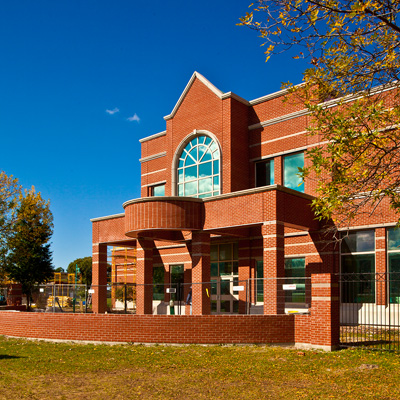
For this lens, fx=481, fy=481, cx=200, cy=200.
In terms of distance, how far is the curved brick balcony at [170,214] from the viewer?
22094 mm

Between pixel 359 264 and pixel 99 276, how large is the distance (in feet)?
47.2

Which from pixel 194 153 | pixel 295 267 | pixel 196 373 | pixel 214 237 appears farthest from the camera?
pixel 194 153

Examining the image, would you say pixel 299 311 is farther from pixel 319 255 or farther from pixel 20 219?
pixel 20 219

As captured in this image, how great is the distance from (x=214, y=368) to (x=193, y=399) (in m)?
2.77

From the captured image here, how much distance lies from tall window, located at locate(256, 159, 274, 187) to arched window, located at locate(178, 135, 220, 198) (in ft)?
7.35

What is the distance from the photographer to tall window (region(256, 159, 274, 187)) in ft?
82.4

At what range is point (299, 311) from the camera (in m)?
17.0

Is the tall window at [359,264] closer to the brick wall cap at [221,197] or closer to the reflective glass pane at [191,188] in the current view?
the brick wall cap at [221,197]

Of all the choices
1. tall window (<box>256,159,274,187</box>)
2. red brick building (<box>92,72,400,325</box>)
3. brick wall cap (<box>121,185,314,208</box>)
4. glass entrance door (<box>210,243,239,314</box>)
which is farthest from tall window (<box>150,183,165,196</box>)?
tall window (<box>256,159,274,187</box>)

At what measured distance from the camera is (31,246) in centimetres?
4266

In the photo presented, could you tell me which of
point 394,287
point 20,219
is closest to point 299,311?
point 394,287

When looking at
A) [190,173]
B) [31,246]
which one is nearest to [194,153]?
[190,173]

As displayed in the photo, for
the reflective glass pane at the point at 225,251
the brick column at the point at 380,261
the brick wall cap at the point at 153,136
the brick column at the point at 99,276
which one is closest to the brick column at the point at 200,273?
the reflective glass pane at the point at 225,251

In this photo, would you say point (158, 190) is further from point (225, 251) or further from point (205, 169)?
point (225, 251)
